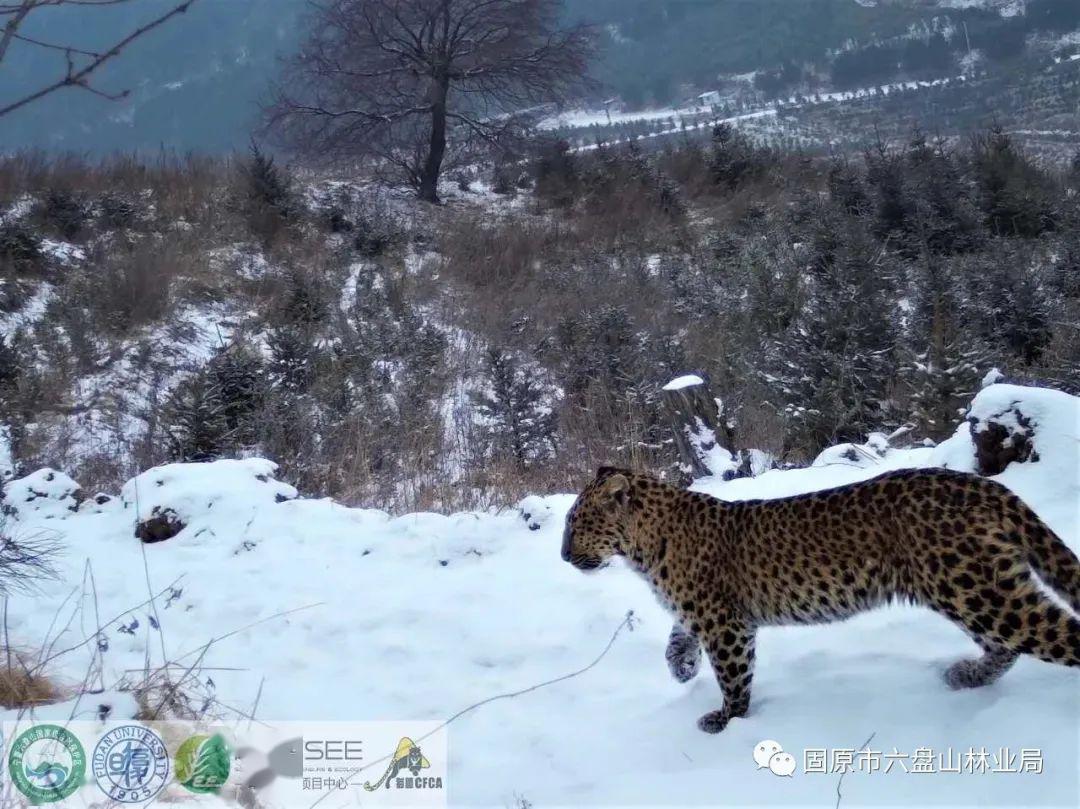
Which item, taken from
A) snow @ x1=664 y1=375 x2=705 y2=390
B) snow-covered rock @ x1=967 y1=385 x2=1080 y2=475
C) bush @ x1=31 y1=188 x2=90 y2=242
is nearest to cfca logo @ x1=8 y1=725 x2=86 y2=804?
snow-covered rock @ x1=967 y1=385 x2=1080 y2=475

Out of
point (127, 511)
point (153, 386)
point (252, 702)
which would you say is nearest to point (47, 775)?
point (252, 702)

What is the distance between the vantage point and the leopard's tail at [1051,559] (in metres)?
2.78

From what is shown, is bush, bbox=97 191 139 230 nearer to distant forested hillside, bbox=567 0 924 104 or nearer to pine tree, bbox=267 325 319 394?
pine tree, bbox=267 325 319 394

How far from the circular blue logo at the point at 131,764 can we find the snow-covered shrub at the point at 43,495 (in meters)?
3.63

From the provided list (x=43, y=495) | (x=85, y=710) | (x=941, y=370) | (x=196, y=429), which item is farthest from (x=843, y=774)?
(x=196, y=429)

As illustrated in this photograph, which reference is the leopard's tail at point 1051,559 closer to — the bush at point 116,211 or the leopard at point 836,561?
the leopard at point 836,561

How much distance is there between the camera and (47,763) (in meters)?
2.99

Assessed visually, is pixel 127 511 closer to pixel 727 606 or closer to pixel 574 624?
pixel 574 624

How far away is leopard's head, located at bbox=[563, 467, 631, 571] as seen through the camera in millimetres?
3709

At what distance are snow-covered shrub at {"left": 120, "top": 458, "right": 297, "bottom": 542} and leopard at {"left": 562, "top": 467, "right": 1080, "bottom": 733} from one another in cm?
305

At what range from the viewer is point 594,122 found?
37.5 metres

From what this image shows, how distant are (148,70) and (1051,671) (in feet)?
167

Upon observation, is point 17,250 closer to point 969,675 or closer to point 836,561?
point 836,561

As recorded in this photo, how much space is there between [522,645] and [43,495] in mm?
4365
